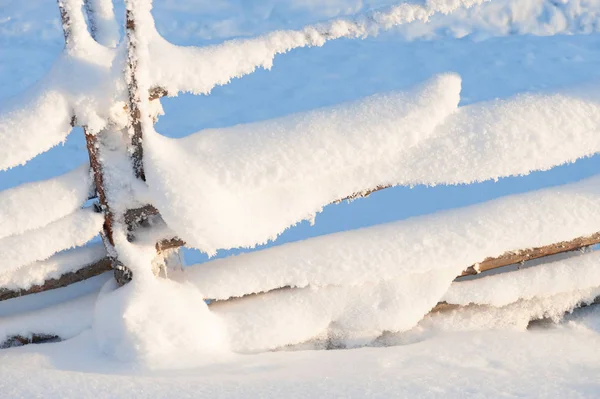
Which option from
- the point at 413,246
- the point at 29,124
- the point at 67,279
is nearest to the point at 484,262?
the point at 413,246

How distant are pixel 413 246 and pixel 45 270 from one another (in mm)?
1081

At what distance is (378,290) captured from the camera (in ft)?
6.92

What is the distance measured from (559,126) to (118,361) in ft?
4.55

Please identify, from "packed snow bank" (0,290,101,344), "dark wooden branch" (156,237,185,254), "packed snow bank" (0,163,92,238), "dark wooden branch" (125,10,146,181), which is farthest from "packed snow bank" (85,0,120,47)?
"packed snow bank" (0,290,101,344)

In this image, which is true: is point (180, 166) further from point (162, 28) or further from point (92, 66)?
point (162, 28)

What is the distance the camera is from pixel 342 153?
1831mm

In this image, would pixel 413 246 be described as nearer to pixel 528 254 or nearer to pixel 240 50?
pixel 528 254

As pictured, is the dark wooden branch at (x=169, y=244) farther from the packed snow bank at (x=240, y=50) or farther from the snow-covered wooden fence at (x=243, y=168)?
the packed snow bank at (x=240, y=50)

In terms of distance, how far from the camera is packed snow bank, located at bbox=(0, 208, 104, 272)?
187 cm

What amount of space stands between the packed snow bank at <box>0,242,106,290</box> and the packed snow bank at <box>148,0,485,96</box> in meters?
0.63

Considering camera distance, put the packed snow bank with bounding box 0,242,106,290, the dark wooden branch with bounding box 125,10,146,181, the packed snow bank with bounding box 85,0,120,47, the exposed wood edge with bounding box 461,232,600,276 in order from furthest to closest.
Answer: the exposed wood edge with bounding box 461,232,600,276, the packed snow bank with bounding box 0,242,106,290, the packed snow bank with bounding box 85,0,120,47, the dark wooden branch with bounding box 125,10,146,181

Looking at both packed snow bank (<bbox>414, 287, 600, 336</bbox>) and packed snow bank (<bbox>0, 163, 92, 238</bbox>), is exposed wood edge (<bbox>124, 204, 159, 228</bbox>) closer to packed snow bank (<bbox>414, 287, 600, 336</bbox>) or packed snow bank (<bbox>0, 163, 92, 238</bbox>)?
packed snow bank (<bbox>0, 163, 92, 238</bbox>)

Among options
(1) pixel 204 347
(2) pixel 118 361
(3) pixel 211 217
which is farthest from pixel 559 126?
(2) pixel 118 361

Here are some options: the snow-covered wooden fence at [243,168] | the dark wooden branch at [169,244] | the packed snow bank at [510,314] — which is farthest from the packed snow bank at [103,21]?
the packed snow bank at [510,314]
